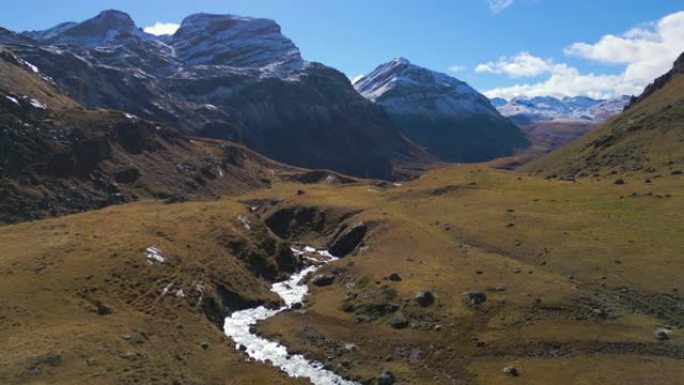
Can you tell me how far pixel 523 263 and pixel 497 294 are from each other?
18.2 m

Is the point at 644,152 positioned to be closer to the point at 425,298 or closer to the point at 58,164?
the point at 425,298

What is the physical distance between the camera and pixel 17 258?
78250 millimetres

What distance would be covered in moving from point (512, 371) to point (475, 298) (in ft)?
57.7

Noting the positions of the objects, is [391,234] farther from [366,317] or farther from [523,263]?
[366,317]

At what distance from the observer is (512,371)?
63312 millimetres

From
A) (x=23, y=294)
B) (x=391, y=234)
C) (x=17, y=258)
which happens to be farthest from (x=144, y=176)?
(x=23, y=294)

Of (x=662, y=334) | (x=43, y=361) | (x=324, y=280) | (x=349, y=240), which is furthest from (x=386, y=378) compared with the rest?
(x=349, y=240)

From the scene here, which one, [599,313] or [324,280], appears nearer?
[599,313]

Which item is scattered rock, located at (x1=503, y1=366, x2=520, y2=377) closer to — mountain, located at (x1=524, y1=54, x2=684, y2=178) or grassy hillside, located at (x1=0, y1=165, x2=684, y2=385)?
grassy hillside, located at (x1=0, y1=165, x2=684, y2=385)

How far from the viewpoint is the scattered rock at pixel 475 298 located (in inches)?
3125

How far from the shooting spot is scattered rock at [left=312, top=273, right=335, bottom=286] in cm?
10188

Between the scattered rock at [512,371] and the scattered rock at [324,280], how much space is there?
4225 centimetres

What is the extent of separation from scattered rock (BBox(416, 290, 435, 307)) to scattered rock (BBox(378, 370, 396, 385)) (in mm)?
17957

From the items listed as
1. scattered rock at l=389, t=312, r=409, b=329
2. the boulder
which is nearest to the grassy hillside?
scattered rock at l=389, t=312, r=409, b=329
